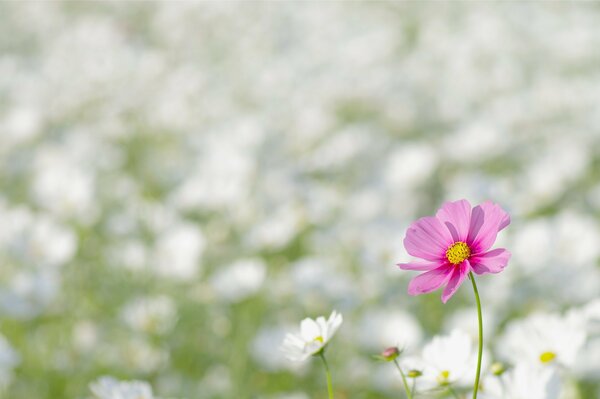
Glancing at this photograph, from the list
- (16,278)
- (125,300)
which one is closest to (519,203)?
(125,300)

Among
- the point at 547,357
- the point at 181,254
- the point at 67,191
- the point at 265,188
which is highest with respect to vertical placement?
the point at 265,188

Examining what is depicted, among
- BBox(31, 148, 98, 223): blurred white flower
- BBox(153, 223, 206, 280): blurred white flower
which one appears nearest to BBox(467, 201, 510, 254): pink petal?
BBox(153, 223, 206, 280): blurred white flower

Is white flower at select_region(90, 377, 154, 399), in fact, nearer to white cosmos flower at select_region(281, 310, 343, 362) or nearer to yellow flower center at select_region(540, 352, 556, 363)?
white cosmos flower at select_region(281, 310, 343, 362)

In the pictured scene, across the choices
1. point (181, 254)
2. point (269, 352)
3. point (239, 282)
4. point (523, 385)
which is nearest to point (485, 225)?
point (523, 385)

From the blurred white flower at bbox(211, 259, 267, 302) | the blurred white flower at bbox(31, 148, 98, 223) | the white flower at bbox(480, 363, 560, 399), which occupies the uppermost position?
the blurred white flower at bbox(31, 148, 98, 223)

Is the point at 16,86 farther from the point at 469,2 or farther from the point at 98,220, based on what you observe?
the point at 469,2

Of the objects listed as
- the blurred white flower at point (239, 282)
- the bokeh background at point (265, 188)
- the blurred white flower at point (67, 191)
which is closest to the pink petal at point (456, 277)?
the bokeh background at point (265, 188)

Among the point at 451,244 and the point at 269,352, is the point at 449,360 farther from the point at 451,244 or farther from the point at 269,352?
the point at 269,352
